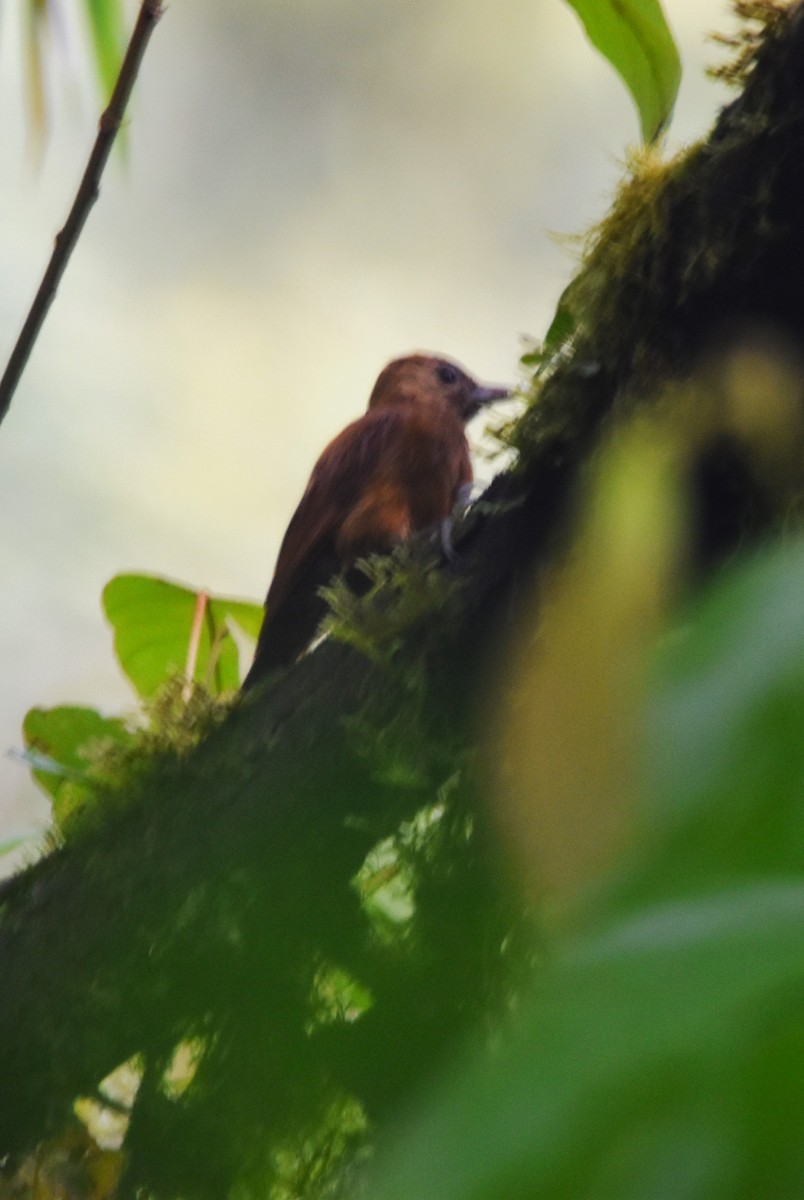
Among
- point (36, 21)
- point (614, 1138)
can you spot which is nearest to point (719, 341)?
point (614, 1138)

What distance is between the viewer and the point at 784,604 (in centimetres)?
27

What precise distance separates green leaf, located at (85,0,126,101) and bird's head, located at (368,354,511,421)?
0.94m

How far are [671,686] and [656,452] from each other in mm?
541

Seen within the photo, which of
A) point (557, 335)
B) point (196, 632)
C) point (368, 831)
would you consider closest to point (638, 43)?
point (557, 335)

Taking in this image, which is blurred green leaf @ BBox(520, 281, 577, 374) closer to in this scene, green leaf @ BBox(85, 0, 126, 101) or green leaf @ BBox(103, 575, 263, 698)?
green leaf @ BBox(85, 0, 126, 101)

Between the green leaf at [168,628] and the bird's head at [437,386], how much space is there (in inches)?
22.6

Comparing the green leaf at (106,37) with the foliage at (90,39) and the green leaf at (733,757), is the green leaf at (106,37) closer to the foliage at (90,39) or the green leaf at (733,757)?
the foliage at (90,39)

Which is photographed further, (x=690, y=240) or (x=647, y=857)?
(x=690, y=240)

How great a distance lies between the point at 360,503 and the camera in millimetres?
1837

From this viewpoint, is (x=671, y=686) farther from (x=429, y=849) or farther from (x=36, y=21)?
(x=36, y=21)

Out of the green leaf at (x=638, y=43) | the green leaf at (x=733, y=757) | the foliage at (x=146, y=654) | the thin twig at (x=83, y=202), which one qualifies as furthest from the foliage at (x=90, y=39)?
the green leaf at (x=733, y=757)

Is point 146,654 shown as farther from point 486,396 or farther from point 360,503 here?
point 486,396

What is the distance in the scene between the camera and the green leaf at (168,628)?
1822mm

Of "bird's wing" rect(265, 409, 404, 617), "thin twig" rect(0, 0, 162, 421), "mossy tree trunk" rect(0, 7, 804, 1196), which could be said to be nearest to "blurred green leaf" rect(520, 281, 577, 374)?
"mossy tree trunk" rect(0, 7, 804, 1196)
